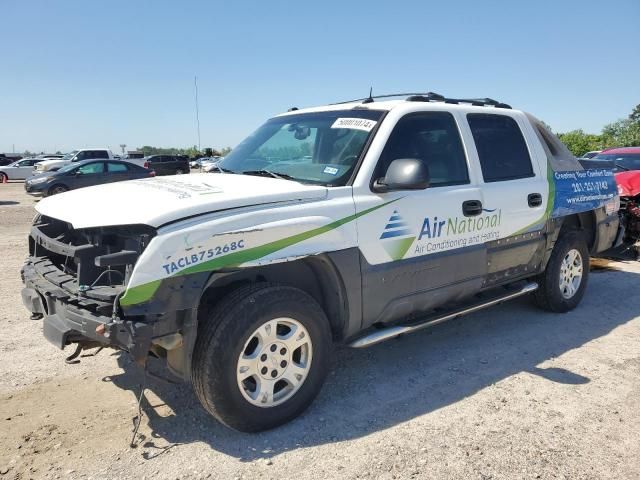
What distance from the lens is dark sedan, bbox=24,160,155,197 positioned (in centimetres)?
1767

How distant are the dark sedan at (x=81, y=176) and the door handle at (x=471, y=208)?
1641 centimetres

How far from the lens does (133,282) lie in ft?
8.54

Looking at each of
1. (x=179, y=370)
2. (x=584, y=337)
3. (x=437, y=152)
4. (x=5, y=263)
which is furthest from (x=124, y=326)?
(x=5, y=263)

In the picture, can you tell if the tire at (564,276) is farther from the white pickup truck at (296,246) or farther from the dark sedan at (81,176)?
the dark sedan at (81,176)

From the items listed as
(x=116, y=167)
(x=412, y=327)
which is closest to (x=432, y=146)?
(x=412, y=327)

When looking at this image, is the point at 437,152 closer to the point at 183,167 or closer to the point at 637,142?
the point at 183,167

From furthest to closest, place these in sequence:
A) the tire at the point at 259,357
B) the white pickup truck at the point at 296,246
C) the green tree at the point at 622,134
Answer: the green tree at the point at 622,134 < the tire at the point at 259,357 < the white pickup truck at the point at 296,246

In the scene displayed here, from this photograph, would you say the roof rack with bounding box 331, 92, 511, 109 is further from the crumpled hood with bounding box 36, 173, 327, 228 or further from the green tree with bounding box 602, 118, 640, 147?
the green tree with bounding box 602, 118, 640, 147

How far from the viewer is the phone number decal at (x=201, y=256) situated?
2.68 meters

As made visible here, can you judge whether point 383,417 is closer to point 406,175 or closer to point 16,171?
point 406,175

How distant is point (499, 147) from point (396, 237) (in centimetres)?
162

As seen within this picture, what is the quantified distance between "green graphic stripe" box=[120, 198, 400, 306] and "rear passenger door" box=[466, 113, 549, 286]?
144 centimetres

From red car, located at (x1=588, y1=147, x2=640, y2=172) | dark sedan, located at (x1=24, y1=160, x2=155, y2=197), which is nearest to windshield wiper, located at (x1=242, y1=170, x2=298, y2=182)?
red car, located at (x1=588, y1=147, x2=640, y2=172)

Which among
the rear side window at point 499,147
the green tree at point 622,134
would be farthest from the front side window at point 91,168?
the green tree at point 622,134
